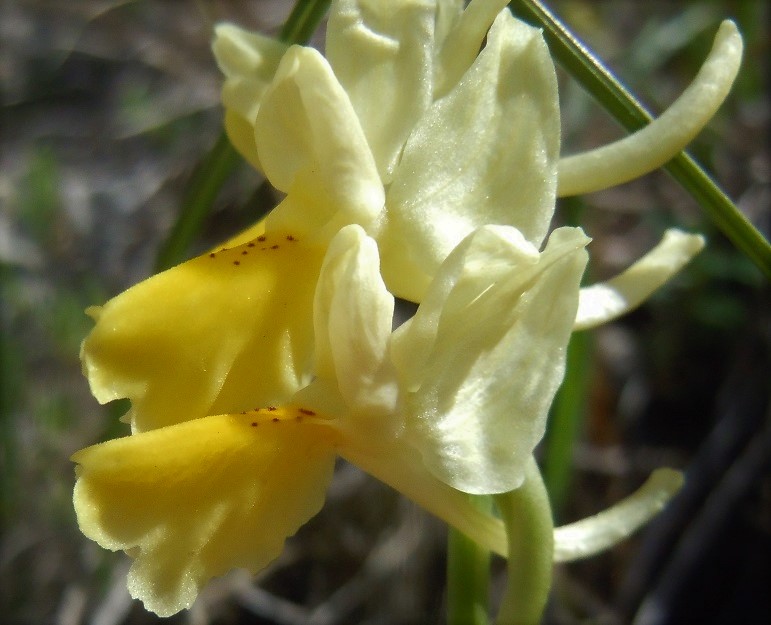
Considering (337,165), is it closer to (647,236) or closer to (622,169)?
(622,169)

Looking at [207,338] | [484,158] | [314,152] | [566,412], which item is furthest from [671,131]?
[566,412]

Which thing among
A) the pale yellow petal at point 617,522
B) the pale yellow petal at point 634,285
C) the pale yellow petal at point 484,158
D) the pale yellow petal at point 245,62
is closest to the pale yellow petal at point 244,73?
the pale yellow petal at point 245,62

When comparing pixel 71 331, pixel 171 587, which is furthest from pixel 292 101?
pixel 71 331

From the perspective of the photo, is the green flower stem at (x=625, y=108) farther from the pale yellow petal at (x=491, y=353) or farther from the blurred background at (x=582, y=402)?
the blurred background at (x=582, y=402)

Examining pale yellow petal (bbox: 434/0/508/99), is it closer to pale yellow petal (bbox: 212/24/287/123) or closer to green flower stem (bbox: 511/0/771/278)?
green flower stem (bbox: 511/0/771/278)

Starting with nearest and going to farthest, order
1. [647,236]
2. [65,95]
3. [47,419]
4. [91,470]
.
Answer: [91,470]
[47,419]
[647,236]
[65,95]

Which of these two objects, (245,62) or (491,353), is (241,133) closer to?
(245,62)

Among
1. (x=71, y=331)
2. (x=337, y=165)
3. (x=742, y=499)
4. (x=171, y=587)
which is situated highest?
(x=337, y=165)
